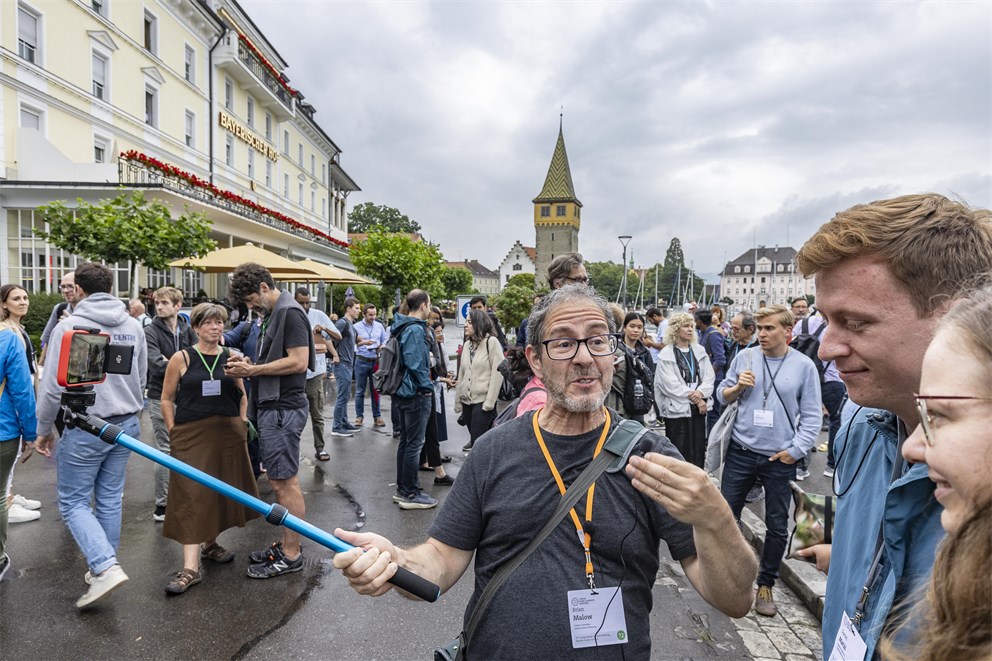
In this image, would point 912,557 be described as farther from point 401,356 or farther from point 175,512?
point 401,356

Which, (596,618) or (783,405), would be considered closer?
(596,618)

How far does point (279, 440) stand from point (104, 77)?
2501 cm

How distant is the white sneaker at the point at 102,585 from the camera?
3.79 metres

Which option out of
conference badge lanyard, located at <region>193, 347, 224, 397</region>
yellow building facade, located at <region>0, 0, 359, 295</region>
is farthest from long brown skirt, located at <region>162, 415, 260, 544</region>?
yellow building facade, located at <region>0, 0, 359, 295</region>

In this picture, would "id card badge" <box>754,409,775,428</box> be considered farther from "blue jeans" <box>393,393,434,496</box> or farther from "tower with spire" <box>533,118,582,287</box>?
"tower with spire" <box>533,118,582,287</box>

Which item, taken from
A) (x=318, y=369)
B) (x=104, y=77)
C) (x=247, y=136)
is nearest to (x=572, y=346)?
(x=318, y=369)

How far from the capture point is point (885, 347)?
4.75ft

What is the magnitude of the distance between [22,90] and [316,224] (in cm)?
2801

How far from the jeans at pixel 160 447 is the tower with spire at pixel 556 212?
268ft

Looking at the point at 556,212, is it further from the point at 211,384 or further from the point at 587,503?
the point at 587,503

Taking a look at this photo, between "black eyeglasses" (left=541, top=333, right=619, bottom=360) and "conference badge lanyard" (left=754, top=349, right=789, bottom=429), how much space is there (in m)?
2.58

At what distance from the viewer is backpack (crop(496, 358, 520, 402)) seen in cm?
577

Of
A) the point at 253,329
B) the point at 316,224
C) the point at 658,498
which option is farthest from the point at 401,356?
the point at 316,224

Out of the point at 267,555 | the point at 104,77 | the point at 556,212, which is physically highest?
the point at 556,212
